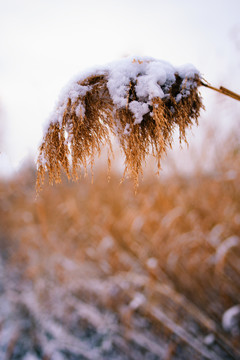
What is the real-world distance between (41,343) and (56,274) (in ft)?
3.72

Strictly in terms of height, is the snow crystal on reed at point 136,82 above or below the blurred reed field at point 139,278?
above

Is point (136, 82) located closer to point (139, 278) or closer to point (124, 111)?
point (124, 111)

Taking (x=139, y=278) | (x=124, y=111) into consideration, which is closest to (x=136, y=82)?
(x=124, y=111)

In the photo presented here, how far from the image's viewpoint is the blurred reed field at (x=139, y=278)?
2.12m

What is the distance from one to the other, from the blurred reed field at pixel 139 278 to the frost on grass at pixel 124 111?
1.32 metres

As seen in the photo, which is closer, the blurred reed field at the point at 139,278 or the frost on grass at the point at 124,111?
the frost on grass at the point at 124,111

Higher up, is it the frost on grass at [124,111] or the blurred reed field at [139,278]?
the frost on grass at [124,111]

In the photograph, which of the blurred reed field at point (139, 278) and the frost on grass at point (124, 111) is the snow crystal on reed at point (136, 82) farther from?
the blurred reed field at point (139, 278)

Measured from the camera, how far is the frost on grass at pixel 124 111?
2.36 feet

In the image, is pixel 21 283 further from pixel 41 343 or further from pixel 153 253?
pixel 153 253

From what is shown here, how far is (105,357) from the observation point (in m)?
2.15

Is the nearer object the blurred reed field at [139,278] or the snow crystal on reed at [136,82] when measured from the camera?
the snow crystal on reed at [136,82]

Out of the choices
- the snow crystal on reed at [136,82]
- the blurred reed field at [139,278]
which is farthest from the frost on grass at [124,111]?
the blurred reed field at [139,278]

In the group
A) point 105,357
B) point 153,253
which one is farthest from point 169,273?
point 105,357
